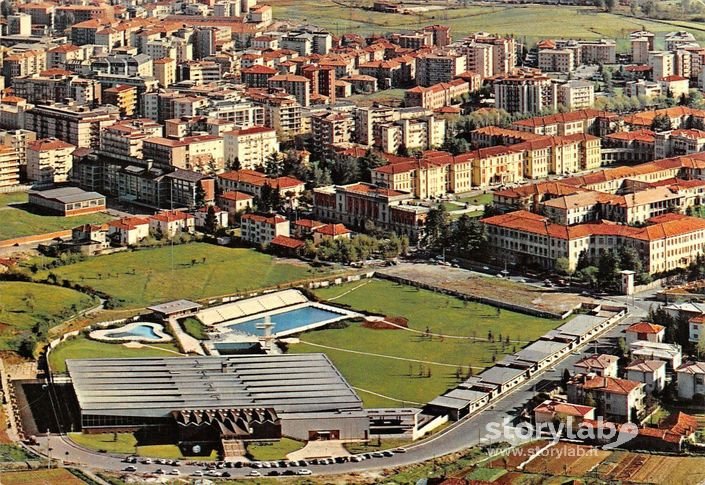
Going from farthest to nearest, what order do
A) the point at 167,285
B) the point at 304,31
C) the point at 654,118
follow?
the point at 304,31 → the point at 654,118 → the point at 167,285

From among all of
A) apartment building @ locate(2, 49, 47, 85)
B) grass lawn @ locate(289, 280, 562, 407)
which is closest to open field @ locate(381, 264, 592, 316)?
grass lawn @ locate(289, 280, 562, 407)

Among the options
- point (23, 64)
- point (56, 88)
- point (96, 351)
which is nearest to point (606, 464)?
point (96, 351)

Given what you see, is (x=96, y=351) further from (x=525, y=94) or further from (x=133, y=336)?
(x=525, y=94)

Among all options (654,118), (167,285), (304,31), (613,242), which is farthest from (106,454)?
(304,31)

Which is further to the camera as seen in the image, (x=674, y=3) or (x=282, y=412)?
(x=674, y=3)

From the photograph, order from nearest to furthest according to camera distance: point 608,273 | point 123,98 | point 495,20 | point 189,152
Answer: point 608,273 < point 189,152 < point 123,98 < point 495,20

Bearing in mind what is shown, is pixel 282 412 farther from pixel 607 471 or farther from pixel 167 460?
pixel 607 471

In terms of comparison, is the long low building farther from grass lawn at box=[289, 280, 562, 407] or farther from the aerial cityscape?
grass lawn at box=[289, 280, 562, 407]
